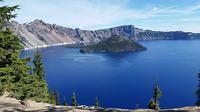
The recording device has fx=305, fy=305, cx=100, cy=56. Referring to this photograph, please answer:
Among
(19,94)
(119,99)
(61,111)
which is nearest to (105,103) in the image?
(119,99)

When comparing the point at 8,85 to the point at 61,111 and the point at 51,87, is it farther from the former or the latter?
the point at 51,87

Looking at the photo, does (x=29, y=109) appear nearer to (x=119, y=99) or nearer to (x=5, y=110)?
(x=5, y=110)

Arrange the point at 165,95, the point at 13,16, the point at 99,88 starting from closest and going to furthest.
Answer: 1. the point at 13,16
2. the point at 165,95
3. the point at 99,88

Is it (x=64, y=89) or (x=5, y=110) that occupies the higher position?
(x=5, y=110)

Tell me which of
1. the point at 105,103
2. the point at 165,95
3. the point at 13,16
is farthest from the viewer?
the point at 165,95

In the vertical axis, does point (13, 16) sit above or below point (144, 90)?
above

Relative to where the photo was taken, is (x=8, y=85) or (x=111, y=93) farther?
(x=111, y=93)

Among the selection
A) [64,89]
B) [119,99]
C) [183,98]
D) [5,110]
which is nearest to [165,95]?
[183,98]

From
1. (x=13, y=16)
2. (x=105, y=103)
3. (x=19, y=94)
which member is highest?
(x=13, y=16)

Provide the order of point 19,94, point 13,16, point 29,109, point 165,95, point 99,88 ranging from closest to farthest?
point 29,109 → point 13,16 → point 19,94 → point 165,95 → point 99,88
